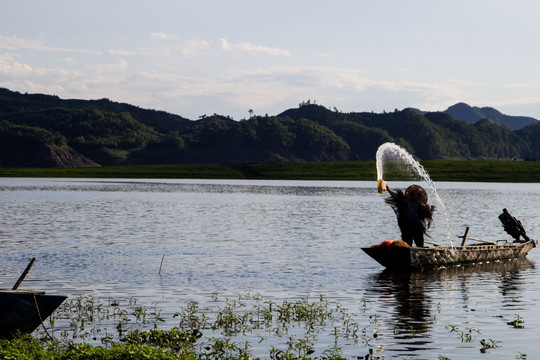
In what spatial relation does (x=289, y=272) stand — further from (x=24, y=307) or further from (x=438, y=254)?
(x=24, y=307)

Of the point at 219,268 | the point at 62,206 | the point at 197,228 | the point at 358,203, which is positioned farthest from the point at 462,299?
the point at 358,203

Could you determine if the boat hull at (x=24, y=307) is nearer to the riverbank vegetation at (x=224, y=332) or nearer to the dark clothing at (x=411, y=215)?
the riverbank vegetation at (x=224, y=332)

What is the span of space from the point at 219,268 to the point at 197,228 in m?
22.7

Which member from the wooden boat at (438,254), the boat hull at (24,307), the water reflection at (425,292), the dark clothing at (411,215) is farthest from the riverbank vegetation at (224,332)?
the dark clothing at (411,215)

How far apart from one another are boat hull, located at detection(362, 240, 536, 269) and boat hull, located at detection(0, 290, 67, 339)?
1777 centimetres

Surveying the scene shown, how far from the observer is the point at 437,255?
36250 mm

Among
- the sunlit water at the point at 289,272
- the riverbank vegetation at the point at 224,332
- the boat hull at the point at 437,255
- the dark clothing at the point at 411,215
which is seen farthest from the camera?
the dark clothing at the point at 411,215

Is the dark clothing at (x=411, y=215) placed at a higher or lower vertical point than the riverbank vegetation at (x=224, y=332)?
higher

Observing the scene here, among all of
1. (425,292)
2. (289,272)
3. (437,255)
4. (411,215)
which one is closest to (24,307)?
(425,292)

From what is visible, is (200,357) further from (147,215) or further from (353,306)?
(147,215)

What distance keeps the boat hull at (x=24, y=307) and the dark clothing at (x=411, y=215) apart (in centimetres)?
1963

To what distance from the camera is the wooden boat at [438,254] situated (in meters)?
34.6

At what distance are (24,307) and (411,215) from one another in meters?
20.9

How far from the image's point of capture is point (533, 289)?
31281mm
